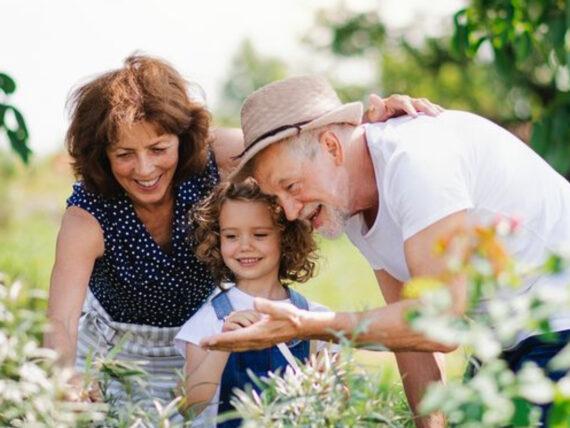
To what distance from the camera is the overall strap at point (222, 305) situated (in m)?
3.57

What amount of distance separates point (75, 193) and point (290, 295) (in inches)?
30.0

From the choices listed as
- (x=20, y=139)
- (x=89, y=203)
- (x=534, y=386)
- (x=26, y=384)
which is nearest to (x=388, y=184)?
(x=26, y=384)

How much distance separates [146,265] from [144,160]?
44 cm

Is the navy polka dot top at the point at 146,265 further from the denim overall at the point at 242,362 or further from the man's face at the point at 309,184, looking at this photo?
the man's face at the point at 309,184

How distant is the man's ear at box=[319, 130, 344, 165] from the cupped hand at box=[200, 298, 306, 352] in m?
0.52

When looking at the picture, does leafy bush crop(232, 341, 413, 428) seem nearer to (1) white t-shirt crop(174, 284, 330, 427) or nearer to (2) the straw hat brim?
(2) the straw hat brim

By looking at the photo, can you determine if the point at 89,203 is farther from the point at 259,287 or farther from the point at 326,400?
the point at 326,400

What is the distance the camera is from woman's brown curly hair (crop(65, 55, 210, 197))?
3482 millimetres

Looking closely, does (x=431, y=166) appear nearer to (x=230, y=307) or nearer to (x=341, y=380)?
(x=341, y=380)

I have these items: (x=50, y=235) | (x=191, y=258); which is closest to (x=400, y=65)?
(x=50, y=235)

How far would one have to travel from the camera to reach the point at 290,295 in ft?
12.3

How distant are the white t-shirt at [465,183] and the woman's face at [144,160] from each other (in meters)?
0.70

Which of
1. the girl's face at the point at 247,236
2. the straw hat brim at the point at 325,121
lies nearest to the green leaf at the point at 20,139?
the girl's face at the point at 247,236

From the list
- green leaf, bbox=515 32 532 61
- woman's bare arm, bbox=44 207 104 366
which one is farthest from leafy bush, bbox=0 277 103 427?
green leaf, bbox=515 32 532 61
